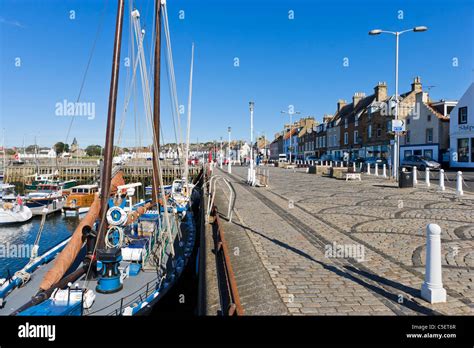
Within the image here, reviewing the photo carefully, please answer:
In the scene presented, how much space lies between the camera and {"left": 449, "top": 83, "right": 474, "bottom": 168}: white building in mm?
32719

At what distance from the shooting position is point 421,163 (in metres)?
34.4

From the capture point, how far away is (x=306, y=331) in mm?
3416

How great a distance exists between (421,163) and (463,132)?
5272 millimetres

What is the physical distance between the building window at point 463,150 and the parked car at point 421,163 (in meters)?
2.71

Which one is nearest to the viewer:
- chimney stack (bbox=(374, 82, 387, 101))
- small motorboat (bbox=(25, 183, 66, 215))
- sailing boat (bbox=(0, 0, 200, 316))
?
sailing boat (bbox=(0, 0, 200, 316))

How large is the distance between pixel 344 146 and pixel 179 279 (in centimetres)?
5216

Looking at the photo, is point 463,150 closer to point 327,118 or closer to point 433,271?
point 327,118

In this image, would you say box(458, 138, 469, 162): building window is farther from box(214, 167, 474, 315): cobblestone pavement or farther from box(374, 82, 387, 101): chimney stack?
box(214, 167, 474, 315): cobblestone pavement

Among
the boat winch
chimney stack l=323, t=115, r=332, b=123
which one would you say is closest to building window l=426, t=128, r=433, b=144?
chimney stack l=323, t=115, r=332, b=123

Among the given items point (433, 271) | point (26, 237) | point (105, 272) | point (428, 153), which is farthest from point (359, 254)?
point (428, 153)

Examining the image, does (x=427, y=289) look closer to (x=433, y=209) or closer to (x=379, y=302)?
(x=379, y=302)

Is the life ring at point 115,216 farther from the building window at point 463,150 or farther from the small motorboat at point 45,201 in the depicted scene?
the building window at point 463,150

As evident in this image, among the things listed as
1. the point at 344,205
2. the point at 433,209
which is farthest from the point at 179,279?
the point at 433,209

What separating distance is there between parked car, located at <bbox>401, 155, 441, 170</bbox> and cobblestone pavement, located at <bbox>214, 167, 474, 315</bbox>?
24.3m
